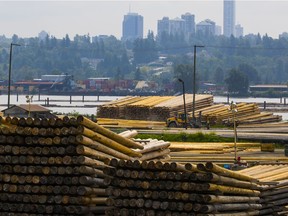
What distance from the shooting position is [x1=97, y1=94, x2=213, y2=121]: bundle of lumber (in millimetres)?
76125

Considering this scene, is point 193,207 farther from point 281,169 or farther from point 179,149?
point 179,149

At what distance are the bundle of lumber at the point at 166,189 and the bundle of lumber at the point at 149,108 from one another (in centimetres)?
5109

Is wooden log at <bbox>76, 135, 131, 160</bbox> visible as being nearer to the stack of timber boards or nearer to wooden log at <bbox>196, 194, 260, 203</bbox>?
the stack of timber boards

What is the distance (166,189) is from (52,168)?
2701 mm

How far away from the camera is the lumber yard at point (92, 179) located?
23.6 metres

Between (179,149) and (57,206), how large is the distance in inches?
826

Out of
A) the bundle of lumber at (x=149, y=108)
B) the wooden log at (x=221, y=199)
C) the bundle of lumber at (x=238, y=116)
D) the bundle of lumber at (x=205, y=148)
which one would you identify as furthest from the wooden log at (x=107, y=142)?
the bundle of lumber at (x=149, y=108)

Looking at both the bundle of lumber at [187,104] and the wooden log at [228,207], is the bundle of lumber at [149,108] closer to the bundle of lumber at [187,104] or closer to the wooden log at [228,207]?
the bundle of lumber at [187,104]

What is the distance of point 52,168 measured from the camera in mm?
24797

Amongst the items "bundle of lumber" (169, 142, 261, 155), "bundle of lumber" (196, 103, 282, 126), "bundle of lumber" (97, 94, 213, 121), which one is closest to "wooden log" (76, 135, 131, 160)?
"bundle of lumber" (169, 142, 261, 155)

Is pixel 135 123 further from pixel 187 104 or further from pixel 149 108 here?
pixel 187 104

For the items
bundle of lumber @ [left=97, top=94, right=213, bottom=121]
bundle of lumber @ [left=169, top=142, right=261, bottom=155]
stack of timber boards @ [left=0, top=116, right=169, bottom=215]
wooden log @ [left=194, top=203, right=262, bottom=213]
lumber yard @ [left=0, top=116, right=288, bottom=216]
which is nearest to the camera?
wooden log @ [left=194, top=203, right=262, bottom=213]

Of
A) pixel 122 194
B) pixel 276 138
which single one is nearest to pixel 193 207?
pixel 122 194

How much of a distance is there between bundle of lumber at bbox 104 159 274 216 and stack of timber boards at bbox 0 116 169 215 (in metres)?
0.69
